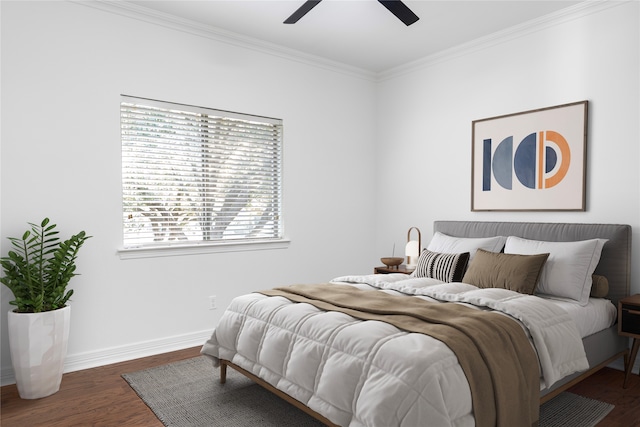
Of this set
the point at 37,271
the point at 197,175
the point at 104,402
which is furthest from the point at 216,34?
the point at 104,402

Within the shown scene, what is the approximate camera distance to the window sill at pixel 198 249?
370 cm

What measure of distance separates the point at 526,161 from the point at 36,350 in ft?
13.4

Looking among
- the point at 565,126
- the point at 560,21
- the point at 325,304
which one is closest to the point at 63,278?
the point at 325,304

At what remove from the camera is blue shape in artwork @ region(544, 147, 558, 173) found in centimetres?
378

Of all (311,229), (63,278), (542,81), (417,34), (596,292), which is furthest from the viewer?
(311,229)

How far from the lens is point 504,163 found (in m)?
4.14

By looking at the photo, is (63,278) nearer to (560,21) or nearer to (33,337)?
(33,337)

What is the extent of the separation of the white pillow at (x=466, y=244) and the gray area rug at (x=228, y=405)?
1.31 m

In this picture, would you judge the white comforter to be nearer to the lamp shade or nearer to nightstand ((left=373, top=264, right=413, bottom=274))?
nightstand ((left=373, top=264, right=413, bottom=274))

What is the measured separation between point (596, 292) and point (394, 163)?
2.58 metres

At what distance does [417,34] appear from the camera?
421 cm

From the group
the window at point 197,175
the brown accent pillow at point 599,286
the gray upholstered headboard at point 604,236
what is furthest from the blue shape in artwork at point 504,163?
the window at point 197,175

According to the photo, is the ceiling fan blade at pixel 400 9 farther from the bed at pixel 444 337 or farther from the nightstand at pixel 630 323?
the nightstand at pixel 630 323

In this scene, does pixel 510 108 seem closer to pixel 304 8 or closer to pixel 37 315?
pixel 304 8
